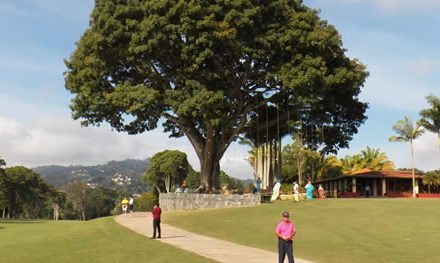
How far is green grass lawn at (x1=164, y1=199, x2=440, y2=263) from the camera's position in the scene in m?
16.2

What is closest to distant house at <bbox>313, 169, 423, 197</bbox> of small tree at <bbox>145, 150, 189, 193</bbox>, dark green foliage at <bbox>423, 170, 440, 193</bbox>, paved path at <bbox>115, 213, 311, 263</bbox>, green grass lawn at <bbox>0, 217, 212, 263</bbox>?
dark green foliage at <bbox>423, 170, 440, 193</bbox>

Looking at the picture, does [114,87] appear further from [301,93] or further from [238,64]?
[301,93]

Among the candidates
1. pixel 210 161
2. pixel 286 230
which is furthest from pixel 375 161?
pixel 286 230

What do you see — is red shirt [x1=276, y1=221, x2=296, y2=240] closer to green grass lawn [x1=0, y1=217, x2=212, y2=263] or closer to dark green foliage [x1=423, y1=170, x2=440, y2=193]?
green grass lawn [x1=0, y1=217, x2=212, y2=263]

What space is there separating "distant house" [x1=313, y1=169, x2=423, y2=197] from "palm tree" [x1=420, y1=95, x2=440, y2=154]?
227 inches

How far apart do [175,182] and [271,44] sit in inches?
2285

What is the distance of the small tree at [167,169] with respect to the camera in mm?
90000

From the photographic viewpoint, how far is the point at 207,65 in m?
35.7

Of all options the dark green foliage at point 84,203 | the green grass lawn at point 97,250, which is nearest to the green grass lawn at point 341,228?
the green grass lawn at point 97,250

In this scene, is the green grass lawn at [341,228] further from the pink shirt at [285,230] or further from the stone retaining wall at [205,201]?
the stone retaining wall at [205,201]

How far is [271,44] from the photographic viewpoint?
35.9 metres

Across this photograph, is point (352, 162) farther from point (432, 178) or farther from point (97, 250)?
point (97, 250)

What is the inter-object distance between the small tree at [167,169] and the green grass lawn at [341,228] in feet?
189

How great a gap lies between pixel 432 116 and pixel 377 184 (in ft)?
28.8
